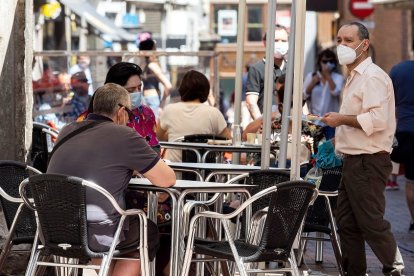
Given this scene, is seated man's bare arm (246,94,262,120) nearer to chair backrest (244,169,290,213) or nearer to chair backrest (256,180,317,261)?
chair backrest (244,169,290,213)

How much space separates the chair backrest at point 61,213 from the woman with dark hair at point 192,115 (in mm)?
4590

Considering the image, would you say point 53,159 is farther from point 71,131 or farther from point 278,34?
point 278,34

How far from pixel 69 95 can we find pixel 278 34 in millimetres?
4063

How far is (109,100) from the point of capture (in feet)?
25.2

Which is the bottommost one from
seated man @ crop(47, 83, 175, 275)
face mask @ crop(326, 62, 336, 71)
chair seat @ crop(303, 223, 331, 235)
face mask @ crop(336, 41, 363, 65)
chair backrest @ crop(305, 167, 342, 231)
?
chair seat @ crop(303, 223, 331, 235)

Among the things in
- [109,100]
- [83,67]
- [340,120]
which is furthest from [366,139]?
[83,67]

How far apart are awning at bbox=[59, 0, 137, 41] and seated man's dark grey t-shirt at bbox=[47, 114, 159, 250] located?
21026 mm

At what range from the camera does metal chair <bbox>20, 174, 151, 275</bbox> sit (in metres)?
7.26

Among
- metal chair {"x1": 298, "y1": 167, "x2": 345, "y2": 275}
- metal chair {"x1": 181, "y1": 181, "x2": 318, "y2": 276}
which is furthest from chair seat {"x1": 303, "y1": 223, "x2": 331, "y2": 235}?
metal chair {"x1": 181, "y1": 181, "x2": 318, "y2": 276}

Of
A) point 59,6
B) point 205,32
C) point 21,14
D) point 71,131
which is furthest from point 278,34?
point 205,32

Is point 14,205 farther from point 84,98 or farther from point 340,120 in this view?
point 84,98

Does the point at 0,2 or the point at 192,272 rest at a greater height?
the point at 0,2

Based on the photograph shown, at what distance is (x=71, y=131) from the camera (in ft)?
25.0

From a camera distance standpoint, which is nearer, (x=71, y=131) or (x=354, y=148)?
(x=71, y=131)
